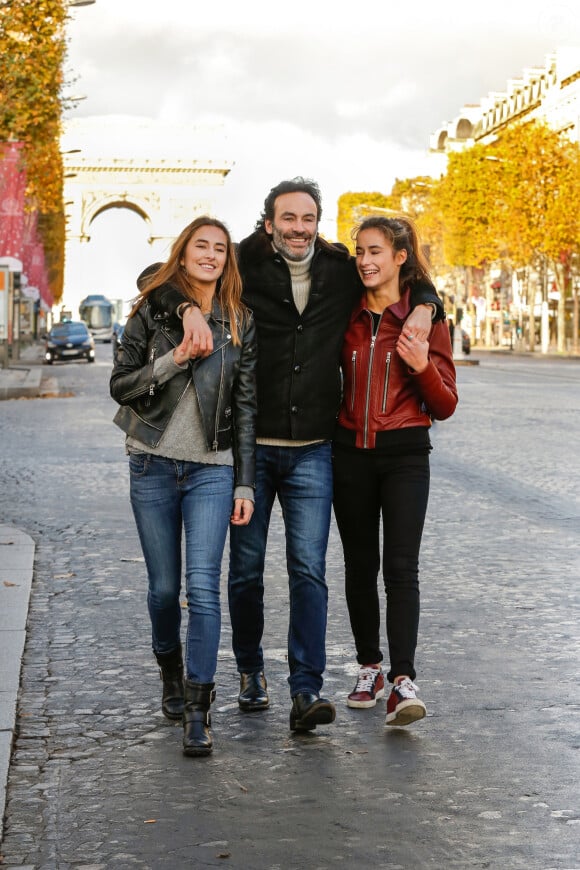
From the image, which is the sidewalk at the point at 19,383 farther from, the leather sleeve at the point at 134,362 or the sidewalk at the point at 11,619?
the leather sleeve at the point at 134,362

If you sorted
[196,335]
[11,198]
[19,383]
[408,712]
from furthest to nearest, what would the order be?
[11,198] → [19,383] → [408,712] → [196,335]

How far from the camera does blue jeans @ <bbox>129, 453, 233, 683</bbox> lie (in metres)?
5.61

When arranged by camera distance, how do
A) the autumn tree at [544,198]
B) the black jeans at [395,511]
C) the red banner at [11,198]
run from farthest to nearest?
the autumn tree at [544,198]
the red banner at [11,198]
the black jeans at [395,511]

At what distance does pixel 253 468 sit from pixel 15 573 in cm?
352

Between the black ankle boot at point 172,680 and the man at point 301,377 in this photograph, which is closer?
the man at point 301,377

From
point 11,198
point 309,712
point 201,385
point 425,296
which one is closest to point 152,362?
point 201,385

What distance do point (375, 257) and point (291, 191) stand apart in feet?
1.12

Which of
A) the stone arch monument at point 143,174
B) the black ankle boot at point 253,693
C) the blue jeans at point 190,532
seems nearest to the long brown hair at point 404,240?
the blue jeans at point 190,532

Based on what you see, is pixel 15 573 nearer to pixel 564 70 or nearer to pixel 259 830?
pixel 259 830

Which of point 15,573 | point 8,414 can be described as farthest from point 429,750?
point 8,414

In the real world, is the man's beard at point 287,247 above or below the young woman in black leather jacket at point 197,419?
above

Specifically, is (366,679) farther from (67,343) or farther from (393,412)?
(67,343)

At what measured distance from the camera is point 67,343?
2162 inches

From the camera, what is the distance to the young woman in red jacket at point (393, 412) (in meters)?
5.82
